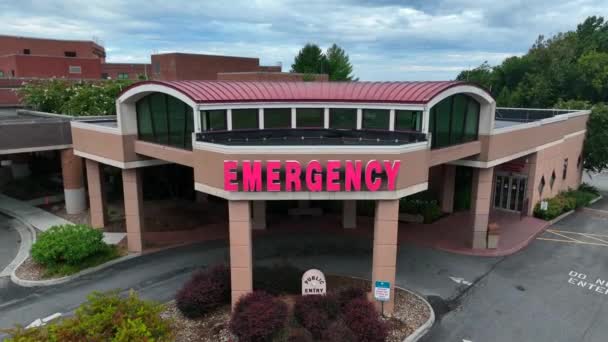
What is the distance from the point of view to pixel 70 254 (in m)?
20.0

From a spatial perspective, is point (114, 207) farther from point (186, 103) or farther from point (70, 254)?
point (186, 103)

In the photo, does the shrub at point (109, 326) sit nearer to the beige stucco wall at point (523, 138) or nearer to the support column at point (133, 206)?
the support column at point (133, 206)

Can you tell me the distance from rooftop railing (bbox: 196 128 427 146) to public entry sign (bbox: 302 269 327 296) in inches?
225

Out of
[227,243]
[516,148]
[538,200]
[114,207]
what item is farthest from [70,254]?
[538,200]

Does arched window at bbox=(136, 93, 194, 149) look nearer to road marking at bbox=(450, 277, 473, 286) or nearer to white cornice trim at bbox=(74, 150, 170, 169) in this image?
white cornice trim at bbox=(74, 150, 170, 169)

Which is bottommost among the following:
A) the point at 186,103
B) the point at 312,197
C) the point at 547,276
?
the point at 547,276

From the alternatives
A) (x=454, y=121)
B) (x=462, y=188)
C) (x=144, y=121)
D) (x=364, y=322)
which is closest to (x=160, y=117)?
(x=144, y=121)

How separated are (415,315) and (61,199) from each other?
2979cm

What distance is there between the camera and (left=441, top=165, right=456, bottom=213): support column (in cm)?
2952

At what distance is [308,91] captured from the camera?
2158cm

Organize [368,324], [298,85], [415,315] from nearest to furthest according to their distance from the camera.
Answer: [368,324]
[415,315]
[298,85]

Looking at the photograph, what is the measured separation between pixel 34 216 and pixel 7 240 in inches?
169

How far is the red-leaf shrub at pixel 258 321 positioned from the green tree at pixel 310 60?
236 feet

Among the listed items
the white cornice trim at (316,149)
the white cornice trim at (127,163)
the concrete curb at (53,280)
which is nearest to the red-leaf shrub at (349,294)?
the white cornice trim at (316,149)
